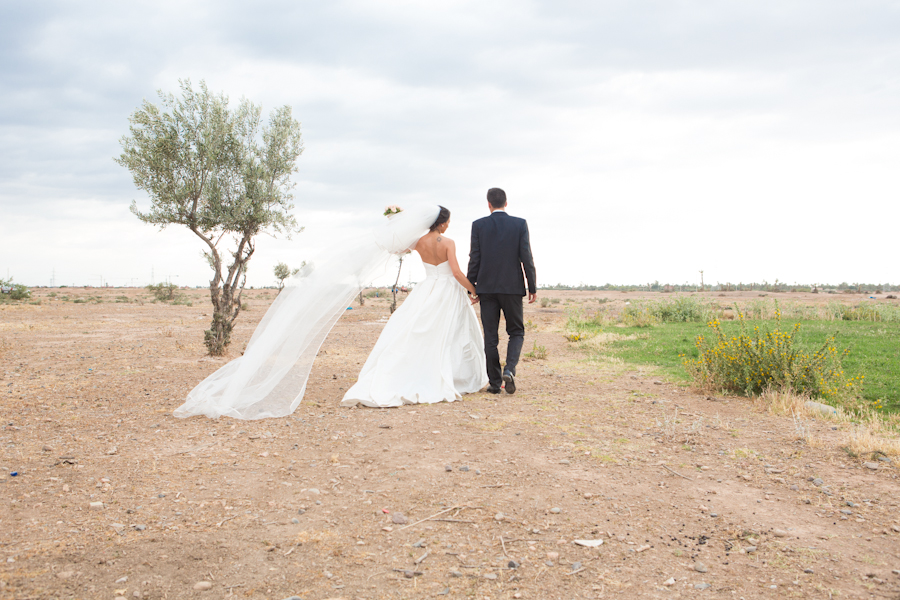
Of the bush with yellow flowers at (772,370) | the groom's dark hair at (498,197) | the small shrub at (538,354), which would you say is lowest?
the small shrub at (538,354)

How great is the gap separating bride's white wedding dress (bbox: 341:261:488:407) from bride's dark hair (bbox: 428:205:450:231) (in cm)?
56

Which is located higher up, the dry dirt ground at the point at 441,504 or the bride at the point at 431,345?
the bride at the point at 431,345

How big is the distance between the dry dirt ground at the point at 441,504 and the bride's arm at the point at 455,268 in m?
1.78

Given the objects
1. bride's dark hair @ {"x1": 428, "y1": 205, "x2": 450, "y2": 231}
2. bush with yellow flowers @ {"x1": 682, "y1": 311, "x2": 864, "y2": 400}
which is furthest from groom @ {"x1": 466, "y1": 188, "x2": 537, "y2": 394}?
bush with yellow flowers @ {"x1": 682, "y1": 311, "x2": 864, "y2": 400}

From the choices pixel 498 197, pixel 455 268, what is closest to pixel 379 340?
pixel 455 268

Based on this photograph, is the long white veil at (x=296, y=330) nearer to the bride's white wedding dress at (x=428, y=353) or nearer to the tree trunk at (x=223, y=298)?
the bride's white wedding dress at (x=428, y=353)

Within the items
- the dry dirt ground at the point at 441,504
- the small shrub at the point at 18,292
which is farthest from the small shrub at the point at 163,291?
the dry dirt ground at the point at 441,504

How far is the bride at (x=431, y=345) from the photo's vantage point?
721cm

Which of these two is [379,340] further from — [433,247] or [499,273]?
[499,273]

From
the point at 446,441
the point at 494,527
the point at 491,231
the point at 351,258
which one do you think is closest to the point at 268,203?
the point at 351,258

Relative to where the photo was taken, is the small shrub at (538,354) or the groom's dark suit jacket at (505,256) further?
the small shrub at (538,354)

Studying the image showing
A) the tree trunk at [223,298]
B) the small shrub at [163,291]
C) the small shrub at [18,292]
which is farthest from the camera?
the small shrub at [163,291]

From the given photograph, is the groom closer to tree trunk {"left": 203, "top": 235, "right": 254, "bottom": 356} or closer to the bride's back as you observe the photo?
the bride's back

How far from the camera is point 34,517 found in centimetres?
374
